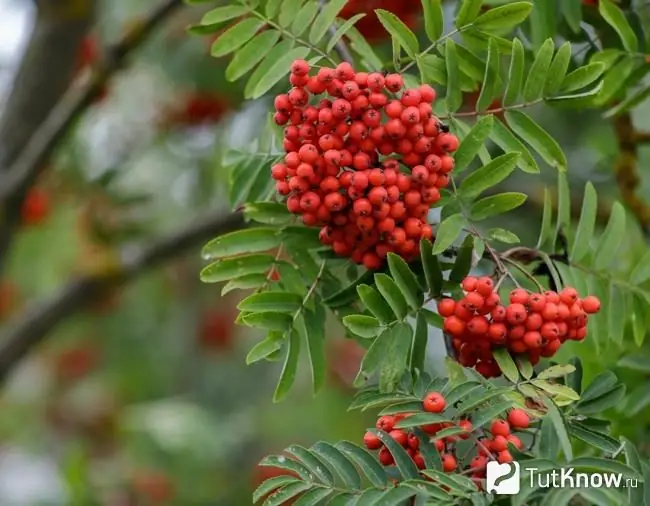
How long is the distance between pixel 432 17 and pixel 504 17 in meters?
0.06

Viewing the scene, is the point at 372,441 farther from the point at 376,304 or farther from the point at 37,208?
the point at 37,208

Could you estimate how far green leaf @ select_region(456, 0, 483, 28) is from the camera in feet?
2.91

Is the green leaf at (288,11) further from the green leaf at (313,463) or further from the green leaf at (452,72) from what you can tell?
the green leaf at (313,463)

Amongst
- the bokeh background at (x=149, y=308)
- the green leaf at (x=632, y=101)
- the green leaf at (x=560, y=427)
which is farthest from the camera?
the bokeh background at (x=149, y=308)

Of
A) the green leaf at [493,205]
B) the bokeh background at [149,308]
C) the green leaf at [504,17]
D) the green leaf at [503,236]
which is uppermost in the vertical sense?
the green leaf at [504,17]

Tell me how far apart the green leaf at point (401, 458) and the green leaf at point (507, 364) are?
101 millimetres

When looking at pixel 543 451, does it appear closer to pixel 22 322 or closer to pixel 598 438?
pixel 598 438

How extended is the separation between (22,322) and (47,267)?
1.56 ft

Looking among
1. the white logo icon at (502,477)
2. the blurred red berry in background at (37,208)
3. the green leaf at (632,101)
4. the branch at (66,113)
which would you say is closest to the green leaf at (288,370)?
the white logo icon at (502,477)

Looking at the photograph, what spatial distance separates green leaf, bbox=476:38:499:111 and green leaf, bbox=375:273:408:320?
0.59 ft

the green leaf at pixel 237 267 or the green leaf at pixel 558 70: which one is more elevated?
the green leaf at pixel 558 70

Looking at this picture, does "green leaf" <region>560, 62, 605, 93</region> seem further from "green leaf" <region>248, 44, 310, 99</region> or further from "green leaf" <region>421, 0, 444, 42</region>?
"green leaf" <region>248, 44, 310, 99</region>

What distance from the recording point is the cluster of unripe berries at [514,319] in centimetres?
79

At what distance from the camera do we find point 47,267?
2.34 meters
